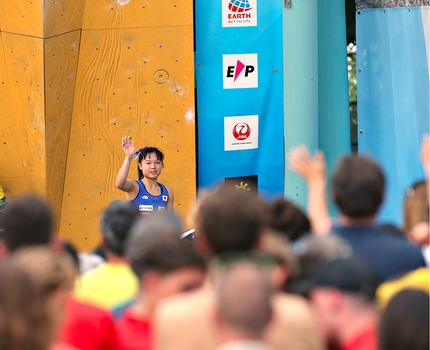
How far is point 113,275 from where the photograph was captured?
288cm

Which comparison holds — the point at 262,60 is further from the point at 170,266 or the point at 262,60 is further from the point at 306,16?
→ the point at 170,266

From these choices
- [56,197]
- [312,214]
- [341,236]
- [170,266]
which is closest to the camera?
[170,266]

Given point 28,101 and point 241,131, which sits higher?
point 28,101

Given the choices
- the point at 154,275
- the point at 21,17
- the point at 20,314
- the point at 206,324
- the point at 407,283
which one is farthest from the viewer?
the point at 21,17

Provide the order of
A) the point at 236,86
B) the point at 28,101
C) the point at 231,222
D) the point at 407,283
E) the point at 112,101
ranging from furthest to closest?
1. the point at 236,86
2. the point at 112,101
3. the point at 28,101
4. the point at 407,283
5. the point at 231,222

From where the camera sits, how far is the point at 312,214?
3.24 m

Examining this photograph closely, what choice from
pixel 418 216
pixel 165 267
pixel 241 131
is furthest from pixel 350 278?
pixel 241 131

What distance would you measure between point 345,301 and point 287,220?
842mm

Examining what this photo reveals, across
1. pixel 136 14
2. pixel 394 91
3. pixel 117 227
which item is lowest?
pixel 117 227

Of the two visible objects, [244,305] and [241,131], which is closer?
[244,305]

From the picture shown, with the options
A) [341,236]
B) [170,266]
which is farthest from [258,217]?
[341,236]

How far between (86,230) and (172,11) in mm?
2370

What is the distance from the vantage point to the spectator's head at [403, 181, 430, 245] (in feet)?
10.1

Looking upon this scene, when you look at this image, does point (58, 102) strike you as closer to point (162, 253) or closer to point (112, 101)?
point (112, 101)
